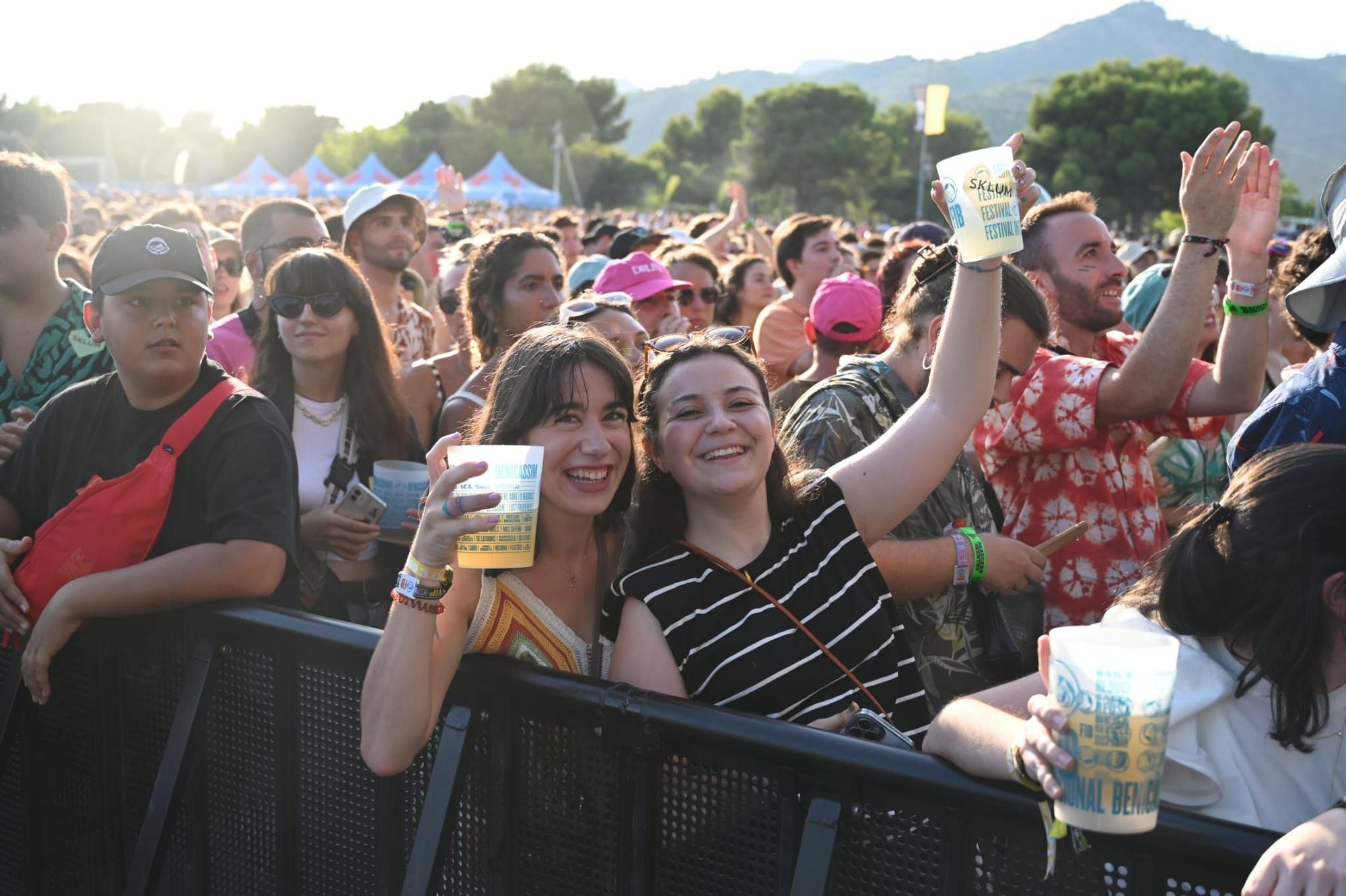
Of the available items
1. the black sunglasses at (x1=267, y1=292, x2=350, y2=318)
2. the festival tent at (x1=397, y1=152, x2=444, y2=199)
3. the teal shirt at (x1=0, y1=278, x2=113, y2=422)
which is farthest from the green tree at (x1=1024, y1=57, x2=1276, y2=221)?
the teal shirt at (x1=0, y1=278, x2=113, y2=422)

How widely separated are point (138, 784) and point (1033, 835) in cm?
214

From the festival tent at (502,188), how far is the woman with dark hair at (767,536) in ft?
149

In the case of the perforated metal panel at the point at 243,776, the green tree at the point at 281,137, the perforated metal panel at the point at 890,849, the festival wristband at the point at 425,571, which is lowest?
the perforated metal panel at the point at 243,776

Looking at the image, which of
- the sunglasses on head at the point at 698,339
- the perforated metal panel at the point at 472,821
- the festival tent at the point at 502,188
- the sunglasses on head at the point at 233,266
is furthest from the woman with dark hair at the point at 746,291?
the festival tent at the point at 502,188

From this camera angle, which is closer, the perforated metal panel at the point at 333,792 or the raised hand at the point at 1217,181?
the perforated metal panel at the point at 333,792

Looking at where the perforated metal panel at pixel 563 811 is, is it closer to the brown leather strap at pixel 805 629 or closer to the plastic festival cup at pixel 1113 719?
the brown leather strap at pixel 805 629

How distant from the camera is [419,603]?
2.11 meters

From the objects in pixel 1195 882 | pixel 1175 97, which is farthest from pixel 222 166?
pixel 1195 882

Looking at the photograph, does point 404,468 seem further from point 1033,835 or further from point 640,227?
point 640,227

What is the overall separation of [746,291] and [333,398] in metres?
3.99

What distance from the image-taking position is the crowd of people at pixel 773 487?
1.72 meters

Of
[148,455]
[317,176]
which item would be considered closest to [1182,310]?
[148,455]

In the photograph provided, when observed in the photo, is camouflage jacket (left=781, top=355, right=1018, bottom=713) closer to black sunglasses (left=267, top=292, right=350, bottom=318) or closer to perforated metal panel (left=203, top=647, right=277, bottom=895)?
perforated metal panel (left=203, top=647, right=277, bottom=895)

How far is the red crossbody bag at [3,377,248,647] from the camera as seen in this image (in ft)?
9.25
